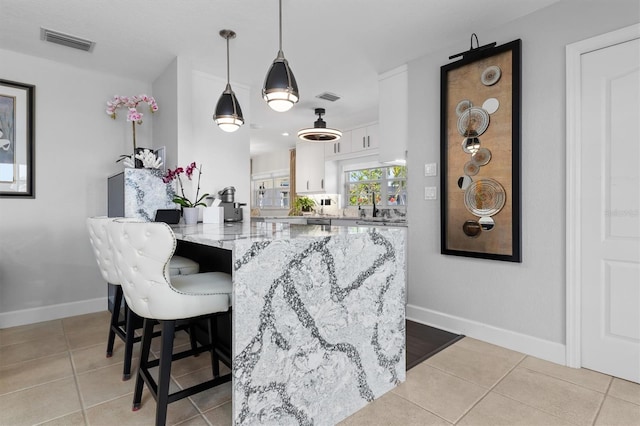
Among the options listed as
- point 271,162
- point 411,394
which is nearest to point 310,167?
point 271,162

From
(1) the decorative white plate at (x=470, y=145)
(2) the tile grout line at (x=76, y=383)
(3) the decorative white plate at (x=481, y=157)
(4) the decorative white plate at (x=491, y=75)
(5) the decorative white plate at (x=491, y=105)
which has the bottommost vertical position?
(2) the tile grout line at (x=76, y=383)

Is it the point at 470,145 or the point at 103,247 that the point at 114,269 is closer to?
the point at 103,247

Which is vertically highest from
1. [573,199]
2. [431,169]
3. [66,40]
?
[66,40]

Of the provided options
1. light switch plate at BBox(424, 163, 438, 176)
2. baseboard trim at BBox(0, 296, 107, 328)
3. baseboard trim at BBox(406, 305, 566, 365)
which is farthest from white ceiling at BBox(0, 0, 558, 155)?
baseboard trim at BBox(0, 296, 107, 328)

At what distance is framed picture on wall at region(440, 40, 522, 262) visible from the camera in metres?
2.49

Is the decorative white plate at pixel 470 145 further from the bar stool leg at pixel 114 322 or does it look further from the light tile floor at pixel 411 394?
the bar stool leg at pixel 114 322

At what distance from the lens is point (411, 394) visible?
6.20ft

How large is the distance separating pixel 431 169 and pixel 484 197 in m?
0.55

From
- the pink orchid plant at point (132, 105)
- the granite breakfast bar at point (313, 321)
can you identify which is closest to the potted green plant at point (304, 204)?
the pink orchid plant at point (132, 105)

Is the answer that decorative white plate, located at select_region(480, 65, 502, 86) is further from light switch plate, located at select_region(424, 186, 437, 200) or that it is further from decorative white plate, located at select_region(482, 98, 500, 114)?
light switch plate, located at select_region(424, 186, 437, 200)

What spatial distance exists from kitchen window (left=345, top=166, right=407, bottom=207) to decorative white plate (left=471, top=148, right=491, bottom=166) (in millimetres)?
2421

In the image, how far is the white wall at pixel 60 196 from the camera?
3.08m

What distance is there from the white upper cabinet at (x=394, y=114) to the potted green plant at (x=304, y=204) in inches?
121

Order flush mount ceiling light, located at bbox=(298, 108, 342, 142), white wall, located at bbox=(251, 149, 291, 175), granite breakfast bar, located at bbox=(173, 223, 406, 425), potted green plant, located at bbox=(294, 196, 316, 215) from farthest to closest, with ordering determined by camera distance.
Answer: white wall, located at bbox=(251, 149, 291, 175)
potted green plant, located at bbox=(294, 196, 316, 215)
flush mount ceiling light, located at bbox=(298, 108, 342, 142)
granite breakfast bar, located at bbox=(173, 223, 406, 425)
